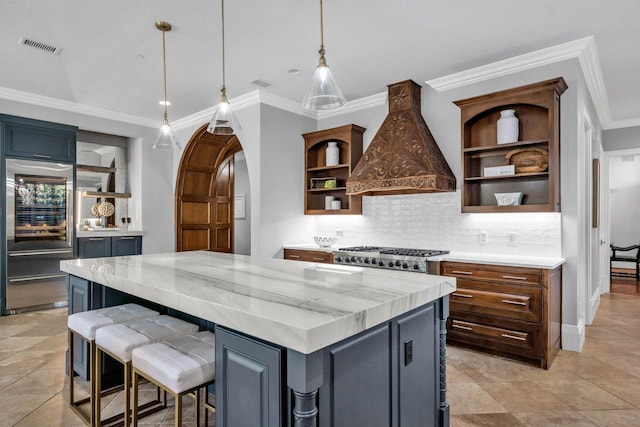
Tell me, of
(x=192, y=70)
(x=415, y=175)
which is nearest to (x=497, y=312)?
(x=415, y=175)

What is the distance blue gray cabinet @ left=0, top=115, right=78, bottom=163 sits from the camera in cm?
465

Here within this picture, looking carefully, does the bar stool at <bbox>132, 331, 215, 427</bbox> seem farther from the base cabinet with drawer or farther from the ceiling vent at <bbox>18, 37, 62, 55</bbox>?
the ceiling vent at <bbox>18, 37, 62, 55</bbox>

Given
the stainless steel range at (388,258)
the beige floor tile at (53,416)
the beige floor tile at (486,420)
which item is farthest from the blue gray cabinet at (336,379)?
the stainless steel range at (388,258)

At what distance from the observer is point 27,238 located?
473 centimetres

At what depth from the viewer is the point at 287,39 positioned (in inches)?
130

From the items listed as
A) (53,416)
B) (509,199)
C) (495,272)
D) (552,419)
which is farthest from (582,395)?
(53,416)

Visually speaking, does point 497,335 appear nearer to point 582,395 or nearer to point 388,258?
point 582,395

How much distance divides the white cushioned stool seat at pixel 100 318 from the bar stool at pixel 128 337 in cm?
9

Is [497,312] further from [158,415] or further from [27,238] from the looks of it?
[27,238]

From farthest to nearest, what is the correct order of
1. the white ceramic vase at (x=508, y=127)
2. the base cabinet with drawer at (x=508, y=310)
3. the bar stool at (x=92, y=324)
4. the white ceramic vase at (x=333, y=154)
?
the white ceramic vase at (x=333, y=154), the white ceramic vase at (x=508, y=127), the base cabinet with drawer at (x=508, y=310), the bar stool at (x=92, y=324)

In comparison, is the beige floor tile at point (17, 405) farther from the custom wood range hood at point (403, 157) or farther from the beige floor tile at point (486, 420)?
the custom wood range hood at point (403, 157)

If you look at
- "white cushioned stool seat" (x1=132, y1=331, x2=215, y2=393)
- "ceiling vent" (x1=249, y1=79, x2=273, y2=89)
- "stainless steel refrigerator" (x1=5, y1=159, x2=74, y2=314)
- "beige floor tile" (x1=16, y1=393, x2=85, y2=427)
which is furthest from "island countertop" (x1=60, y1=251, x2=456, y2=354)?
"stainless steel refrigerator" (x1=5, y1=159, x2=74, y2=314)

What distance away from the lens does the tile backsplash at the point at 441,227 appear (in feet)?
12.1

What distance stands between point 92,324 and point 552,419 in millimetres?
2819
